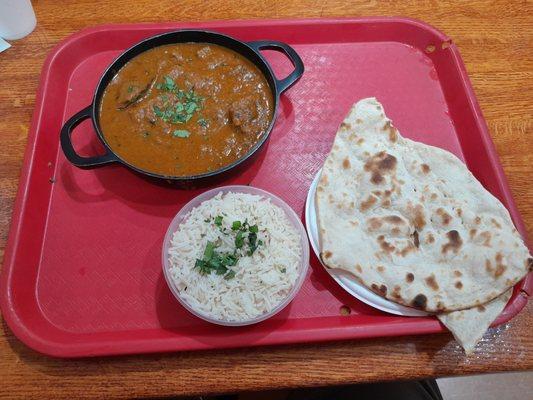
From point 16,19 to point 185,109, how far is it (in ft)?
3.98

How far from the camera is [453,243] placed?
77.4 inches

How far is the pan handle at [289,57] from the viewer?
225 cm

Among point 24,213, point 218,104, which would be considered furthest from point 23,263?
point 218,104

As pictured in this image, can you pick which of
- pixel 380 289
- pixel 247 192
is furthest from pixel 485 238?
pixel 247 192

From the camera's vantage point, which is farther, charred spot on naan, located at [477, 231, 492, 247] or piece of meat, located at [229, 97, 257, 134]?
piece of meat, located at [229, 97, 257, 134]

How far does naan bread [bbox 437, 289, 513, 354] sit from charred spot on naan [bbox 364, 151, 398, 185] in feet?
2.12

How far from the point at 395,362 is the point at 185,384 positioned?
879 mm

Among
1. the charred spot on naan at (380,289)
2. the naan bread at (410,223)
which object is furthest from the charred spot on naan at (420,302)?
the charred spot on naan at (380,289)

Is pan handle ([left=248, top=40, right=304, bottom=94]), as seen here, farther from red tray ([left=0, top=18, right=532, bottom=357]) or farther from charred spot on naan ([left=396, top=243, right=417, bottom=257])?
charred spot on naan ([left=396, top=243, right=417, bottom=257])

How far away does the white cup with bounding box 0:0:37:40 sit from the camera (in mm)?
2553

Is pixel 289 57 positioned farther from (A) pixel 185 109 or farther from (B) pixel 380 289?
(B) pixel 380 289

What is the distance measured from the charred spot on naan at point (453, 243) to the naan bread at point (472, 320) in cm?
25

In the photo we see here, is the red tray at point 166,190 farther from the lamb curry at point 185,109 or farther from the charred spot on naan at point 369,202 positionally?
the charred spot on naan at point 369,202

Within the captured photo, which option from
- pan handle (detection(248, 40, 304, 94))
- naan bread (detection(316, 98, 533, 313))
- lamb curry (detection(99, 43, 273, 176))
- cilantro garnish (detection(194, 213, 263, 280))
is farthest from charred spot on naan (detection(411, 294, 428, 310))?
pan handle (detection(248, 40, 304, 94))
